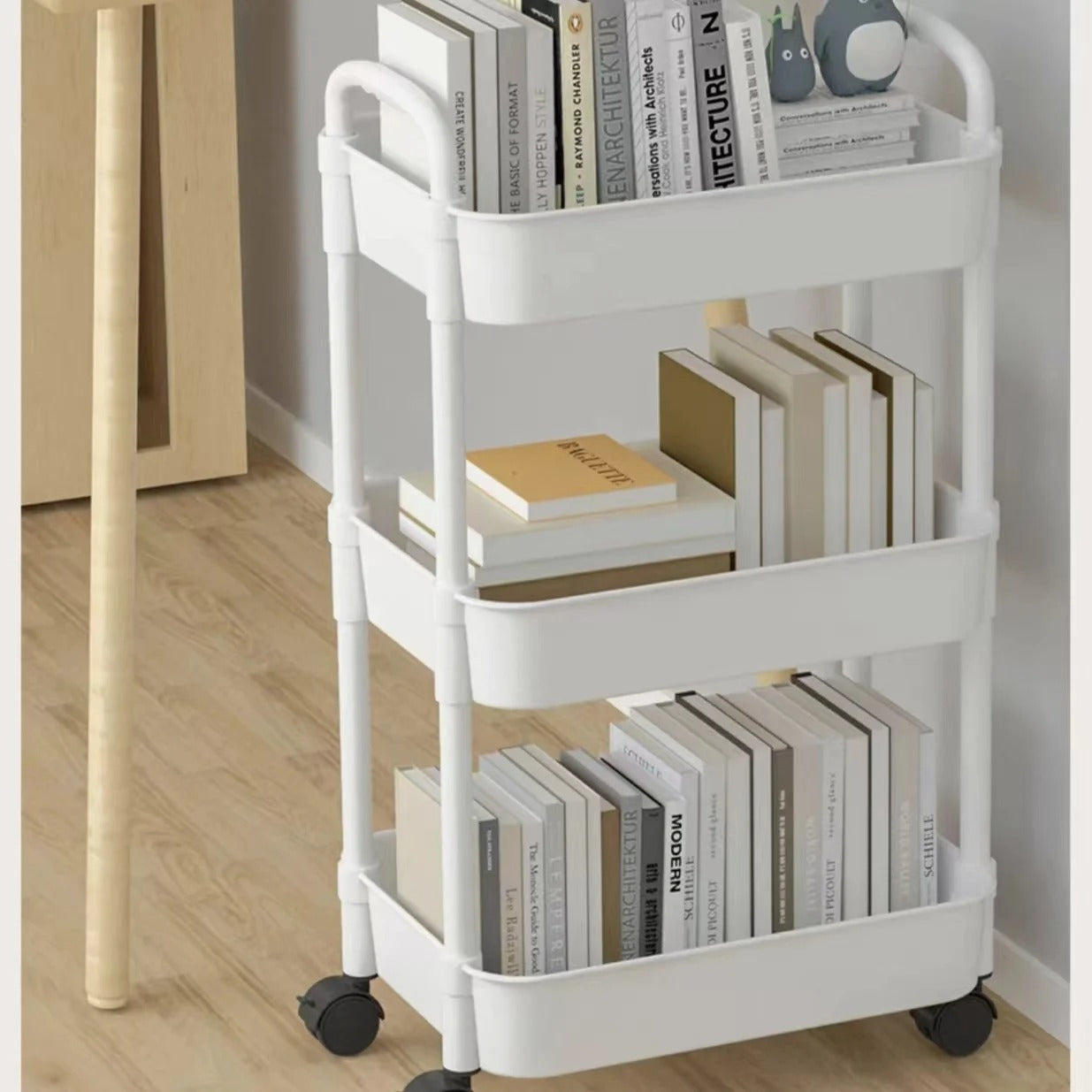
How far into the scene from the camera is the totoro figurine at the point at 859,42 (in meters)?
1.97

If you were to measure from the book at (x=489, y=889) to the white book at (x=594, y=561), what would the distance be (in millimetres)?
202

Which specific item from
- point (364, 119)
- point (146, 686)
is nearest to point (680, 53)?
point (364, 119)

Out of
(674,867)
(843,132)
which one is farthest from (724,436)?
(674,867)

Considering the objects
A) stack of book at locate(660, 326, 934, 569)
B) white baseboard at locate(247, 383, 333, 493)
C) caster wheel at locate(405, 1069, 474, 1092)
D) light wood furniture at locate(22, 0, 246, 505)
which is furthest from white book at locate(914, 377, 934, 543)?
light wood furniture at locate(22, 0, 246, 505)

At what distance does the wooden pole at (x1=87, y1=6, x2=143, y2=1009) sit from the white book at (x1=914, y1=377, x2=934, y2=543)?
68cm

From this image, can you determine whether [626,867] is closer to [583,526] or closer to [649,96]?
[583,526]

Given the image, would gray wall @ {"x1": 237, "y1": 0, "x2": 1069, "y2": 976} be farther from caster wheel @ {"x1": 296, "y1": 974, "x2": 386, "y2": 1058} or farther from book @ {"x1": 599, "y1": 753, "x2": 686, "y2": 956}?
caster wheel @ {"x1": 296, "y1": 974, "x2": 386, "y2": 1058}

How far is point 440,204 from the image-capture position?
1803mm

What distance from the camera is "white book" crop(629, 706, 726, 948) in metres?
2.03

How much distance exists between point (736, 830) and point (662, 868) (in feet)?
0.23

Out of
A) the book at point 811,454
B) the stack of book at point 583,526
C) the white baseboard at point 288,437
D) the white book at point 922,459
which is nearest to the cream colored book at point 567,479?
the stack of book at point 583,526

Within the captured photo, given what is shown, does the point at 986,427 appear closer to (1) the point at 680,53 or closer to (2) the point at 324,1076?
(1) the point at 680,53

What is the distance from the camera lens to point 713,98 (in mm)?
1880

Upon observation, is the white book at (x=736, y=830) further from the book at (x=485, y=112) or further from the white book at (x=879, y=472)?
the book at (x=485, y=112)
